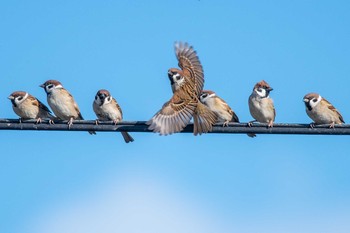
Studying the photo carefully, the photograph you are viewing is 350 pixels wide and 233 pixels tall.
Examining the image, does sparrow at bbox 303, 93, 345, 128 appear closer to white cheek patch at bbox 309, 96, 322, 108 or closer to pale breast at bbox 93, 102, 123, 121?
white cheek patch at bbox 309, 96, 322, 108

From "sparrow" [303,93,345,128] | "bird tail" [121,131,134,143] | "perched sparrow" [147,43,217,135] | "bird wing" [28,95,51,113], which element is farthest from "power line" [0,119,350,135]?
"bird tail" [121,131,134,143]

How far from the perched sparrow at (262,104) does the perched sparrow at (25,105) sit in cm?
316

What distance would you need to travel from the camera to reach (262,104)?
11.8 meters

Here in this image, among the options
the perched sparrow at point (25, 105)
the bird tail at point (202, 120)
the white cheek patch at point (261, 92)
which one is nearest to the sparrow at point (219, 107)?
the white cheek patch at point (261, 92)

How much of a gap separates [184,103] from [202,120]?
0.93m

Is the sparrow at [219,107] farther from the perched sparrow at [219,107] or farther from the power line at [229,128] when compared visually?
the power line at [229,128]

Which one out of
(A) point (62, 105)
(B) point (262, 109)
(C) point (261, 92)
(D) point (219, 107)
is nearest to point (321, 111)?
(B) point (262, 109)

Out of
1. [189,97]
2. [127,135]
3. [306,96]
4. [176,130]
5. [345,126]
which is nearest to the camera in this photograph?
[345,126]

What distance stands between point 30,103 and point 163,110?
9.77ft

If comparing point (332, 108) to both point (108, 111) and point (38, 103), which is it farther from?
point (38, 103)

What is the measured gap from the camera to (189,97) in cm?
1072

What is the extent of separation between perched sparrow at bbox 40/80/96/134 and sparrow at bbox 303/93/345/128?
10.7 feet

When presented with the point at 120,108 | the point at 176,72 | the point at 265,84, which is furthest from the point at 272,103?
the point at 120,108

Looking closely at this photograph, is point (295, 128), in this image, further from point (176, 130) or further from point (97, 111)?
point (97, 111)
